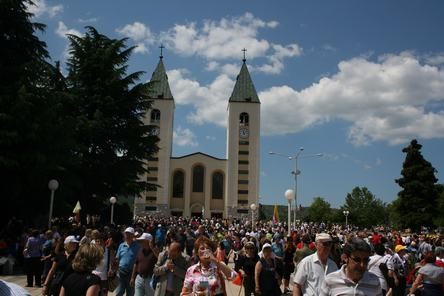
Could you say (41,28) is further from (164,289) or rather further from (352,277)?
(352,277)

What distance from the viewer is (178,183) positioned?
8738cm

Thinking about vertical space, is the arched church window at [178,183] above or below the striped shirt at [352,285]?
above

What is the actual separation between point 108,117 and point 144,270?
25776mm

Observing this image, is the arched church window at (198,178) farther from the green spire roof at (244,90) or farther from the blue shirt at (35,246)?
the blue shirt at (35,246)

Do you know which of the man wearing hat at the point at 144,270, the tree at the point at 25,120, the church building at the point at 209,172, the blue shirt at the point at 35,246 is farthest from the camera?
the church building at the point at 209,172

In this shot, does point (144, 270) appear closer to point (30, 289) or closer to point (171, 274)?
point (171, 274)

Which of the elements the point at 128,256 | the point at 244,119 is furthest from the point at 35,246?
the point at 244,119

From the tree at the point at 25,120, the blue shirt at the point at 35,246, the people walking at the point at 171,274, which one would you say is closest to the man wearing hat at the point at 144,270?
the people walking at the point at 171,274

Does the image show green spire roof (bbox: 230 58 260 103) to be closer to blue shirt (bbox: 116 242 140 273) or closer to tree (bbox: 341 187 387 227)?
tree (bbox: 341 187 387 227)

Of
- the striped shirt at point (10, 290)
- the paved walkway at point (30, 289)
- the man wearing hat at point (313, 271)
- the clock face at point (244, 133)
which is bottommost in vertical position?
the paved walkway at point (30, 289)

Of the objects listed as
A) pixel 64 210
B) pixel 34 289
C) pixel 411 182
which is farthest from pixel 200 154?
pixel 34 289

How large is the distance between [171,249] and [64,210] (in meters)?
19.9

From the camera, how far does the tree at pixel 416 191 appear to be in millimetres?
50156

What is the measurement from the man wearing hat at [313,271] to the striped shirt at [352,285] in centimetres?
172
